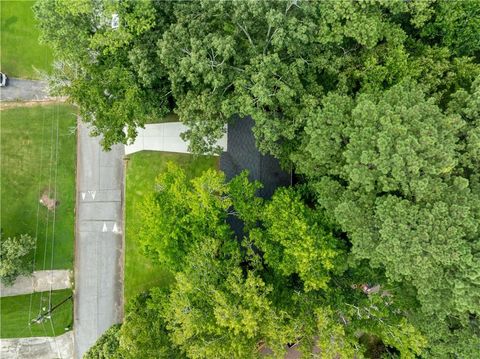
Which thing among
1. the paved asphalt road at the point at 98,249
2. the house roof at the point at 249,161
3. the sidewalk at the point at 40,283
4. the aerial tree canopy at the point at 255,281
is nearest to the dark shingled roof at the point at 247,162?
the house roof at the point at 249,161

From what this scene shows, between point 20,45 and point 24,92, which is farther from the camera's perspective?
point 20,45

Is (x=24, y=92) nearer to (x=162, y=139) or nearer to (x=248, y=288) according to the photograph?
(x=162, y=139)

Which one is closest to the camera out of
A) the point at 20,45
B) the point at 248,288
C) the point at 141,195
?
the point at 248,288

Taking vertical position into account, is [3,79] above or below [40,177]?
Answer: above

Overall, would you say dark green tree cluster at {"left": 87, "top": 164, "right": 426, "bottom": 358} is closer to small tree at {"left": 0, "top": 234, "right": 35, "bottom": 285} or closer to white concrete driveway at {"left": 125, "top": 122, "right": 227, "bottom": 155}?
white concrete driveway at {"left": 125, "top": 122, "right": 227, "bottom": 155}

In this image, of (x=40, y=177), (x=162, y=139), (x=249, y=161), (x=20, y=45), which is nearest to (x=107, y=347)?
(x=40, y=177)

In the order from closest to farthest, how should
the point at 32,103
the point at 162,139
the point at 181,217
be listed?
the point at 181,217 → the point at 162,139 → the point at 32,103

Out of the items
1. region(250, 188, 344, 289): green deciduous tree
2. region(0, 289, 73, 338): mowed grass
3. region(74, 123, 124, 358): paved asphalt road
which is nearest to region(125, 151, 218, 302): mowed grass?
region(74, 123, 124, 358): paved asphalt road

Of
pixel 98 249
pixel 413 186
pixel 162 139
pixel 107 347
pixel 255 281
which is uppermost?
pixel 162 139

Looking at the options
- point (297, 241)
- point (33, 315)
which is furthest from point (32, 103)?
point (297, 241)
